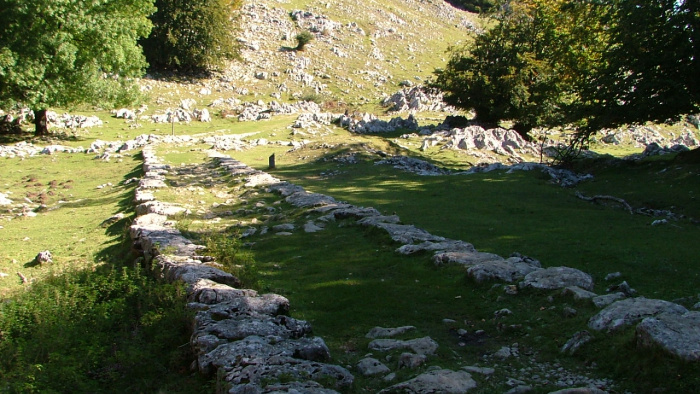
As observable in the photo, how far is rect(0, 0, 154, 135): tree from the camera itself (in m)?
19.4

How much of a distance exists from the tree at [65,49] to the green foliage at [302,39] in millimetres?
37991

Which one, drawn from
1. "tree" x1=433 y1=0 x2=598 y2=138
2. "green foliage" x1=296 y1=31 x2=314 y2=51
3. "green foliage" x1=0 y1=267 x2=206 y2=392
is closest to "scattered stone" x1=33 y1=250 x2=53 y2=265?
"green foliage" x1=0 y1=267 x2=206 y2=392

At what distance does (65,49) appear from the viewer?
1975 cm

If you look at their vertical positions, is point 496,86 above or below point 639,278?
above

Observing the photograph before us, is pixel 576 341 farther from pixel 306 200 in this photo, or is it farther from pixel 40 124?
pixel 40 124

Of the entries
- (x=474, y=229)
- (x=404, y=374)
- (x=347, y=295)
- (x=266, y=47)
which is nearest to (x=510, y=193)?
(x=474, y=229)

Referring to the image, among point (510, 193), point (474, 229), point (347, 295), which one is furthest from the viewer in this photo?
point (510, 193)

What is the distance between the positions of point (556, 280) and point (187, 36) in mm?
48163

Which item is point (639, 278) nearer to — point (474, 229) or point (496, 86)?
point (474, 229)

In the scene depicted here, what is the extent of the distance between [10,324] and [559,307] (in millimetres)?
7093

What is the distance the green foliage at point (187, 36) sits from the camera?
4853 centimetres

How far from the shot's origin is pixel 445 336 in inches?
259

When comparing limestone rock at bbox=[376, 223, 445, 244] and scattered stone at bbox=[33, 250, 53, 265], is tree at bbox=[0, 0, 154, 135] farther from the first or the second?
limestone rock at bbox=[376, 223, 445, 244]

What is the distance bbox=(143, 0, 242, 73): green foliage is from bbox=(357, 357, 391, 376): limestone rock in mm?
47577
